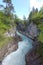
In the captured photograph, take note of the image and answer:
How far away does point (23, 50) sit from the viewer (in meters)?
18.2

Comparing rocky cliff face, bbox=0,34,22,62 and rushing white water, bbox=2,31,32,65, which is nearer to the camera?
rocky cliff face, bbox=0,34,22,62

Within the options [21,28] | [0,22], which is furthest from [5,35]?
[21,28]

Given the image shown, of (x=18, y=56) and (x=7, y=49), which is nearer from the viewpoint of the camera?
(x=7, y=49)

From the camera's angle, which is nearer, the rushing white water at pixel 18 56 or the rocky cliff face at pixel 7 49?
the rocky cliff face at pixel 7 49

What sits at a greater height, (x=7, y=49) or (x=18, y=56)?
(x=7, y=49)

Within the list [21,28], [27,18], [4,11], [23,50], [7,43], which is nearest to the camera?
[7,43]

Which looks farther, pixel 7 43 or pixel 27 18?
pixel 27 18

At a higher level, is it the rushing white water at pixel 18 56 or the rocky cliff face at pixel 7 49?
the rocky cliff face at pixel 7 49

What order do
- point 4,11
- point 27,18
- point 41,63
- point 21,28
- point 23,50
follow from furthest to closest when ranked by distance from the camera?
point 21,28 → point 27,18 → point 4,11 → point 23,50 → point 41,63

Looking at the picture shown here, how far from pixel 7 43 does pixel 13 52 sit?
1746 millimetres

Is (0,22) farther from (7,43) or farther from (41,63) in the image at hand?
(41,63)

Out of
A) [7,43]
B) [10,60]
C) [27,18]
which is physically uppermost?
[27,18]

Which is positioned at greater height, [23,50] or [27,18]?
[27,18]

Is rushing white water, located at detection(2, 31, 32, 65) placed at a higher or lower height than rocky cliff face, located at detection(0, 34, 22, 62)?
lower
